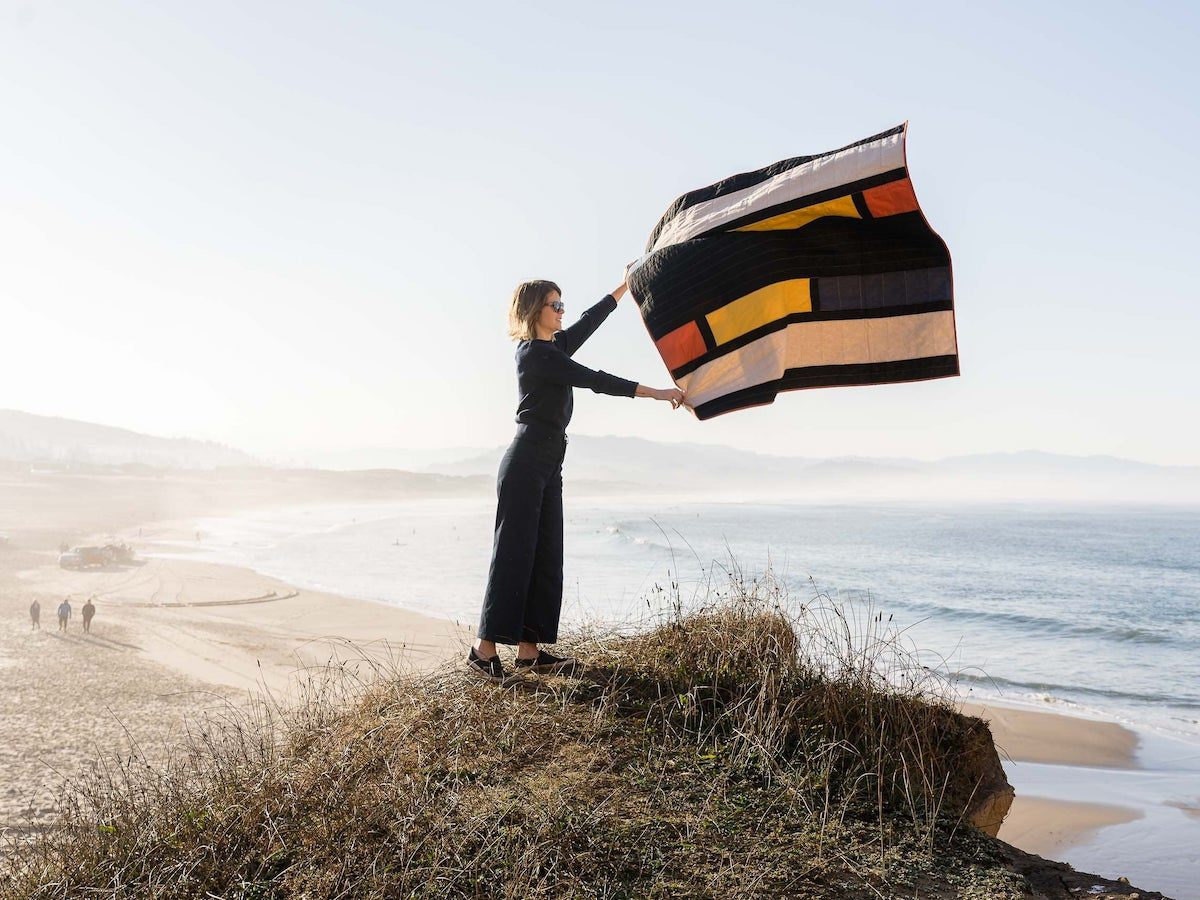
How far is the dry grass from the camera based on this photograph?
3.41 m

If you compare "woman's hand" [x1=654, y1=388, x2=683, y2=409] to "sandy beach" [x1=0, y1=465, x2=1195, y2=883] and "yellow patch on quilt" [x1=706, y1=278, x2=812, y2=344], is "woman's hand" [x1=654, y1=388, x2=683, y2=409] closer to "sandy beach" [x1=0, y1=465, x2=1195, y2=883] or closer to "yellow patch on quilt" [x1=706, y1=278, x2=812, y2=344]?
"yellow patch on quilt" [x1=706, y1=278, x2=812, y2=344]

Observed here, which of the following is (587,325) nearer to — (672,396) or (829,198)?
(672,396)

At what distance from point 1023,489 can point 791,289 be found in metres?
163

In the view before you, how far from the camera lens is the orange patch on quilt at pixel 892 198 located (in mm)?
4359

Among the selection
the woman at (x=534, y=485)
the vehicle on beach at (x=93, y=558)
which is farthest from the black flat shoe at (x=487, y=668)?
the vehicle on beach at (x=93, y=558)

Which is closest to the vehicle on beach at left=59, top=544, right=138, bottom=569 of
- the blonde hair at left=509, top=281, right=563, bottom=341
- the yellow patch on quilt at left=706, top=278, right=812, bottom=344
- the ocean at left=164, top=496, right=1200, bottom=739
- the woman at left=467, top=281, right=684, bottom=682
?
the ocean at left=164, top=496, right=1200, bottom=739

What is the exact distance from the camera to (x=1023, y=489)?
14962 centimetres

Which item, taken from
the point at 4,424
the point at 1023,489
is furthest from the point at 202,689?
the point at 4,424

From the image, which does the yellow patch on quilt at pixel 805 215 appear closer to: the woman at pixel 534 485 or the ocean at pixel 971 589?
the woman at pixel 534 485

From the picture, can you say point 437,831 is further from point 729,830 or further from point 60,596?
point 60,596

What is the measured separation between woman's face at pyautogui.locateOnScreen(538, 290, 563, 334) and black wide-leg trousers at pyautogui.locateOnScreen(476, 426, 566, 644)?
0.62m

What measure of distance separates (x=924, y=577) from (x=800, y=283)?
29.2 m

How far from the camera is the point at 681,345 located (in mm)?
5141

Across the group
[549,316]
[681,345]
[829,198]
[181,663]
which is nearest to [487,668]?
[549,316]
